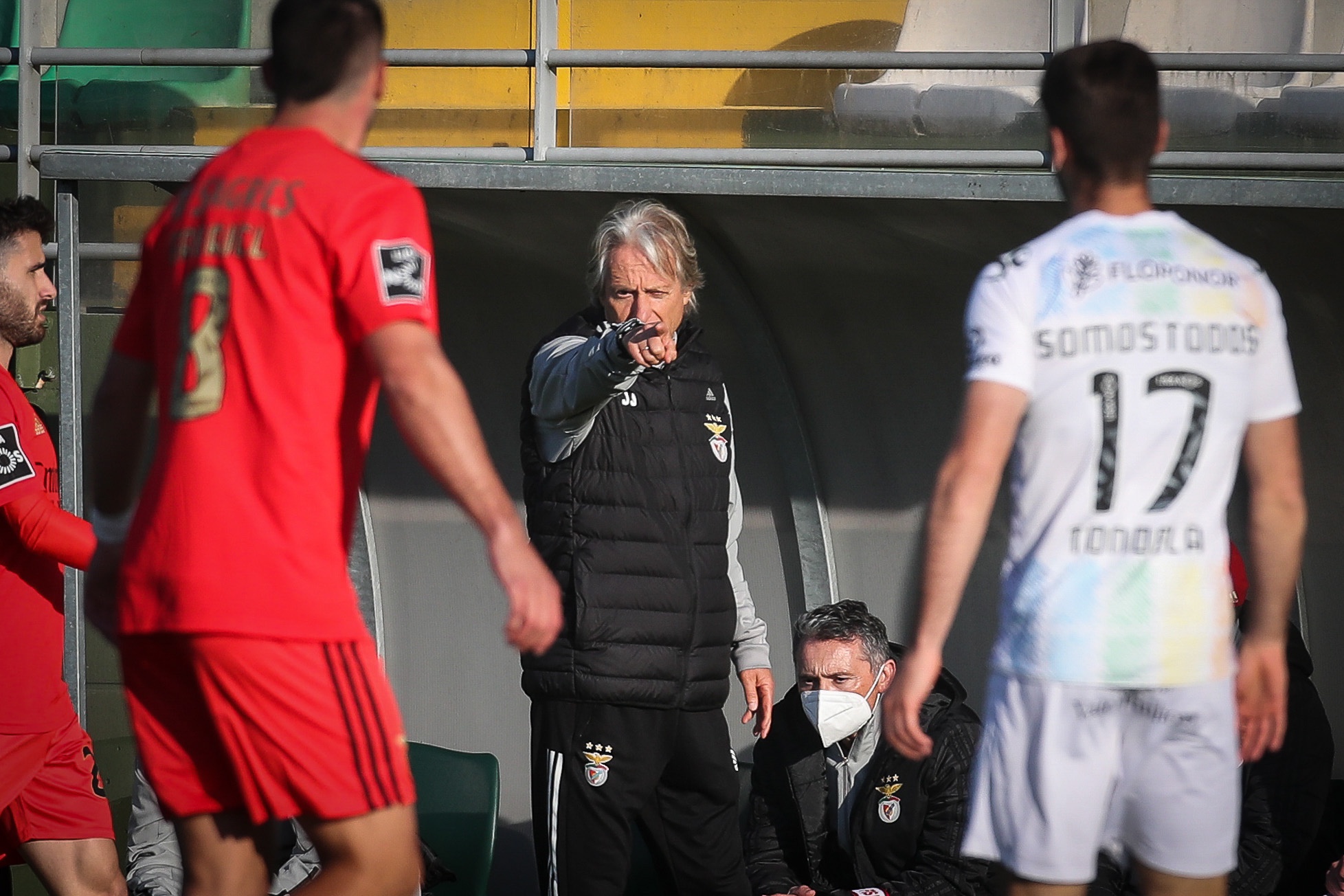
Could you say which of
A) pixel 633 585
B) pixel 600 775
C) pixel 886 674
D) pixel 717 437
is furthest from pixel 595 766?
pixel 886 674

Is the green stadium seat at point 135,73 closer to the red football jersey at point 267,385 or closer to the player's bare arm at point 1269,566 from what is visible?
the red football jersey at point 267,385

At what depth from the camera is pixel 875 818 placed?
4.46 metres

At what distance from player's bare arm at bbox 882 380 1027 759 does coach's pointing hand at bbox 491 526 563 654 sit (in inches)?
26.6

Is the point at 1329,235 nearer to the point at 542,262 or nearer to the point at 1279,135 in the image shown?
the point at 1279,135

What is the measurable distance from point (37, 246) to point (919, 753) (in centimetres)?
316

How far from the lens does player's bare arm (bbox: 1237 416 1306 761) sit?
8.56ft

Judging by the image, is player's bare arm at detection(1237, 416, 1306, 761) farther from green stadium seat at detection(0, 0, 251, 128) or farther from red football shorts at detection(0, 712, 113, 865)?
green stadium seat at detection(0, 0, 251, 128)

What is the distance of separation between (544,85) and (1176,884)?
3118mm

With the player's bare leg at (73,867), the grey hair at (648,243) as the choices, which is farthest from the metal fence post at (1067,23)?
the player's bare leg at (73,867)

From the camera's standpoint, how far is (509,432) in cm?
595

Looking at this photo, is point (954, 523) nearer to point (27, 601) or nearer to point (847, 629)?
point (847, 629)

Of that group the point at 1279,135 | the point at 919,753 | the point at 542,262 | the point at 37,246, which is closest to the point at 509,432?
the point at 542,262

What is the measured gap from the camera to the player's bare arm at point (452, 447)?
217cm

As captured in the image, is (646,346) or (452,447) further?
(646,346)
